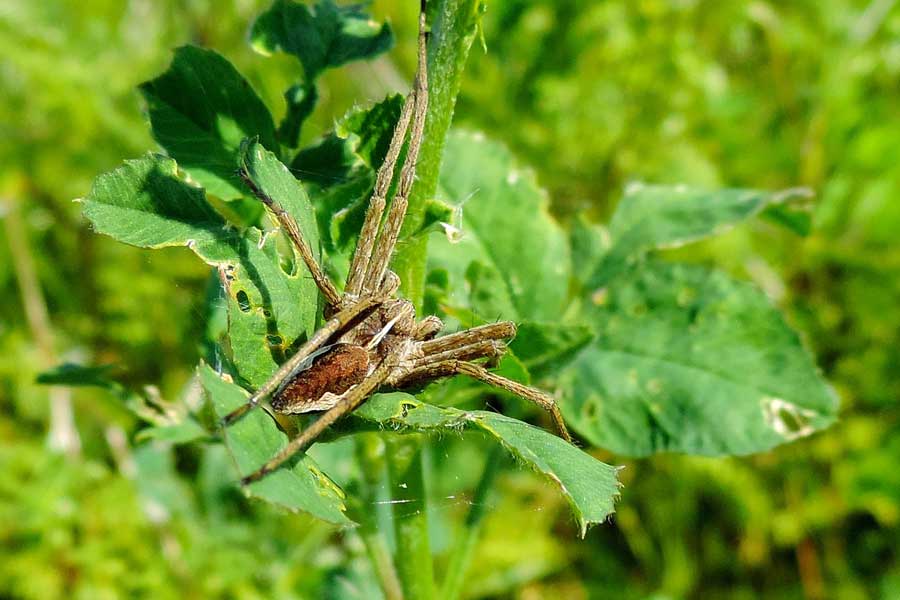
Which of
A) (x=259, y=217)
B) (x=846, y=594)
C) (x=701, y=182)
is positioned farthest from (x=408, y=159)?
(x=846, y=594)

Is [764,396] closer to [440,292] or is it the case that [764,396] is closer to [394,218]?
[440,292]

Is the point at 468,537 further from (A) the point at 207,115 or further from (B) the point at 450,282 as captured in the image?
(A) the point at 207,115

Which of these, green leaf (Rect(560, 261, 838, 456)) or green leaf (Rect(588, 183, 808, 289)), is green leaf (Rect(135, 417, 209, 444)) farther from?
green leaf (Rect(588, 183, 808, 289))

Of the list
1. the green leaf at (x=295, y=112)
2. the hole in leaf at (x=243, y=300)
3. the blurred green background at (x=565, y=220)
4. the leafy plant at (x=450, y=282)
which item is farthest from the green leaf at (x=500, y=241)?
the blurred green background at (x=565, y=220)

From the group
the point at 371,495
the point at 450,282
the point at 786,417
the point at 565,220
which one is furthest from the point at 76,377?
the point at 565,220

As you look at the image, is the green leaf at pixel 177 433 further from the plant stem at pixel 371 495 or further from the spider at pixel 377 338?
the spider at pixel 377 338

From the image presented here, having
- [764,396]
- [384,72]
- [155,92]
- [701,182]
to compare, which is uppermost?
[384,72]
